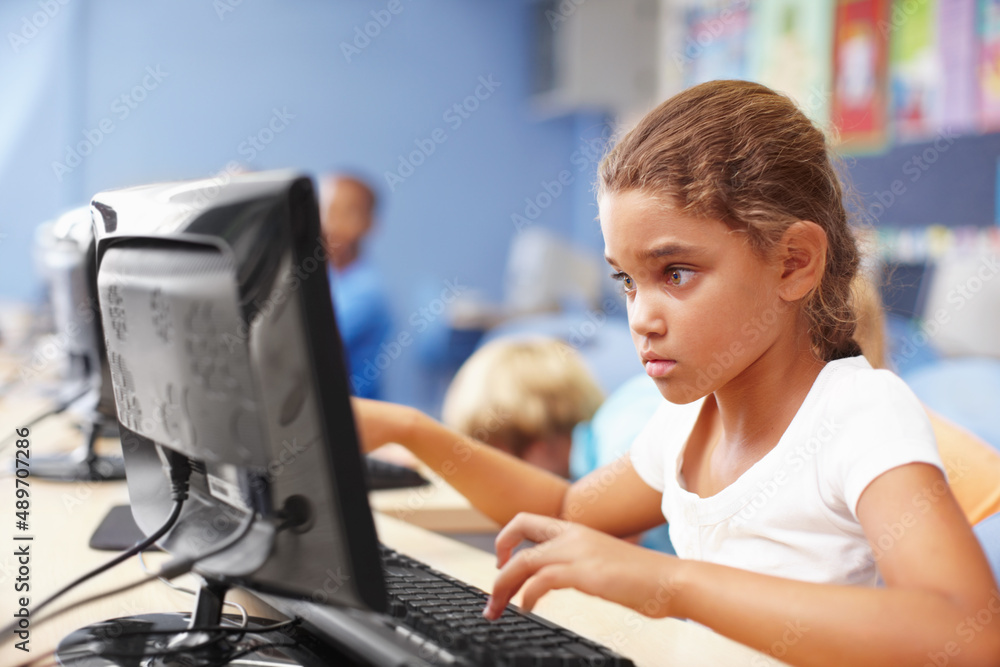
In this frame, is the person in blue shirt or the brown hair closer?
the brown hair

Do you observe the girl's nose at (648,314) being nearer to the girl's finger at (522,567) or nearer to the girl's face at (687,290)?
the girl's face at (687,290)

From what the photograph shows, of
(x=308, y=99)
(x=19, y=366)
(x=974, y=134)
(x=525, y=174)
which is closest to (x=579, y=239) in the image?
(x=525, y=174)

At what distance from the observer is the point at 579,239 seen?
519 centimetres

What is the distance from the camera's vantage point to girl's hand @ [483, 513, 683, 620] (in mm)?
590

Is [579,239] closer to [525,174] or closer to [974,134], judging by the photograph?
[525,174]

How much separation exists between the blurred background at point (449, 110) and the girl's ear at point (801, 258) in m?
1.80

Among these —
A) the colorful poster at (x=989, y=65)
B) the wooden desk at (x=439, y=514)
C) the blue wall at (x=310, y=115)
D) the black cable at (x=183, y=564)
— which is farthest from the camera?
the blue wall at (x=310, y=115)

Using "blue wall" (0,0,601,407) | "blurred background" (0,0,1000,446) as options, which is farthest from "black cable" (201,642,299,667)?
"blue wall" (0,0,601,407)

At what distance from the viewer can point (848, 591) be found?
58 cm

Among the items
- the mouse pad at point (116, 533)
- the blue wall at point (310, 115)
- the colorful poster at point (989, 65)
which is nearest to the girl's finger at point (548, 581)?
the mouse pad at point (116, 533)

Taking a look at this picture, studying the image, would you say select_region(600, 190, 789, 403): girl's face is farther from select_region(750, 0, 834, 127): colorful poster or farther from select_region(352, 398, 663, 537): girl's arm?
select_region(750, 0, 834, 127): colorful poster

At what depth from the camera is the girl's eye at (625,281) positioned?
0.76 meters

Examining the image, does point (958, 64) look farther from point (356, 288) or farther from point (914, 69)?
point (356, 288)

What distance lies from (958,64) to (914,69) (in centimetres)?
18
